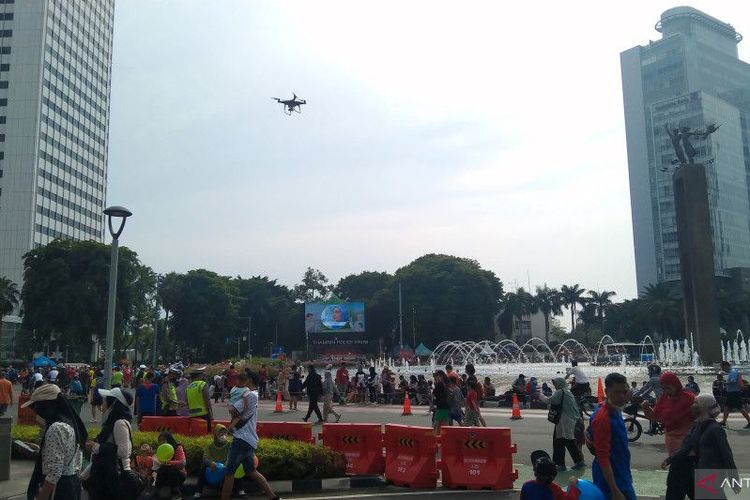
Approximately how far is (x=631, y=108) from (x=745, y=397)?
137 metres

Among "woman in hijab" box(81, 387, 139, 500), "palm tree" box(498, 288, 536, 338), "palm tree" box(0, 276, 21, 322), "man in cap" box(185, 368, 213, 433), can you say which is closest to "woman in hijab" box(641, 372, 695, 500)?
"woman in hijab" box(81, 387, 139, 500)

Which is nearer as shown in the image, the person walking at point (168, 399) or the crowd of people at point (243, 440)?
the crowd of people at point (243, 440)

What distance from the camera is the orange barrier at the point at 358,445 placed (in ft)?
37.2

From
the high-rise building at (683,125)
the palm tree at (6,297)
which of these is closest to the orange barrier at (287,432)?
the palm tree at (6,297)

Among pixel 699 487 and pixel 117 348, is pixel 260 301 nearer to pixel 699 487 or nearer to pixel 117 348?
pixel 117 348

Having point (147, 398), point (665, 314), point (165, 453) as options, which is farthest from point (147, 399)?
point (665, 314)

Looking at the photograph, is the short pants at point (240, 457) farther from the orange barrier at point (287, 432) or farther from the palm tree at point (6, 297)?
the palm tree at point (6, 297)

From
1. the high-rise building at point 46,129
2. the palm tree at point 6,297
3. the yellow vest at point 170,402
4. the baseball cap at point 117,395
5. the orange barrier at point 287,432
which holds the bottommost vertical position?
the orange barrier at point 287,432

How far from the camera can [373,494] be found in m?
10.1

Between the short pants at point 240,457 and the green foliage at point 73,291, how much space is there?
2377 inches

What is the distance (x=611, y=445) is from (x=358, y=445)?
6.41 metres

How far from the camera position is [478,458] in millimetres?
10289

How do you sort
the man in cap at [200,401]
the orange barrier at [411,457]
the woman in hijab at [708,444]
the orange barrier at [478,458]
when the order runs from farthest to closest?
the man in cap at [200,401], the orange barrier at [411,457], the orange barrier at [478,458], the woman in hijab at [708,444]

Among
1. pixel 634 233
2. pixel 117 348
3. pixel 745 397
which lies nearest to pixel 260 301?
pixel 117 348
